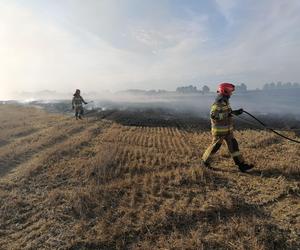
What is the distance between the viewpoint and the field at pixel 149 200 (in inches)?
217

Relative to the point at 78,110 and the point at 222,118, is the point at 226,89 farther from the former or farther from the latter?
the point at 78,110

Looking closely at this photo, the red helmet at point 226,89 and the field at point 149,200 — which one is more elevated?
the red helmet at point 226,89

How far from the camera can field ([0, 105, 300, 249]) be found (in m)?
5.52

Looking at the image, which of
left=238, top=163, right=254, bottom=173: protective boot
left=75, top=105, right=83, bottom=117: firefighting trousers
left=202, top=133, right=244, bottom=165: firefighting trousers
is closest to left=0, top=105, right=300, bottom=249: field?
left=238, top=163, right=254, bottom=173: protective boot

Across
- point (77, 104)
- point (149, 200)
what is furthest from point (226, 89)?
point (77, 104)

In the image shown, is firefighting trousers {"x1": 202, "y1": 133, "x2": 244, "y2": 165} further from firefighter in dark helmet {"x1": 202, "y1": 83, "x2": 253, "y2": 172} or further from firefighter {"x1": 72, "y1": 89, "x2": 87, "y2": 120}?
firefighter {"x1": 72, "y1": 89, "x2": 87, "y2": 120}

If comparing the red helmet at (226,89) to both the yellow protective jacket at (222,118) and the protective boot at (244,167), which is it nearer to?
the yellow protective jacket at (222,118)

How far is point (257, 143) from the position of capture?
1171cm

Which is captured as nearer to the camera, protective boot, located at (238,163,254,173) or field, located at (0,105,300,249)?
field, located at (0,105,300,249)

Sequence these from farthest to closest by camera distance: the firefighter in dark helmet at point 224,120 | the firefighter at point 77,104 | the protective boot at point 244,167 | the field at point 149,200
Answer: the firefighter at point 77,104 < the firefighter in dark helmet at point 224,120 < the protective boot at point 244,167 < the field at point 149,200

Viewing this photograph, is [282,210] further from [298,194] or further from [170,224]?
[170,224]

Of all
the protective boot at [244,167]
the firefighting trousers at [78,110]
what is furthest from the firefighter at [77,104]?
the protective boot at [244,167]

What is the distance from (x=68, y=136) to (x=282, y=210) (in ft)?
35.9

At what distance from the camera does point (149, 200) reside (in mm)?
6836
